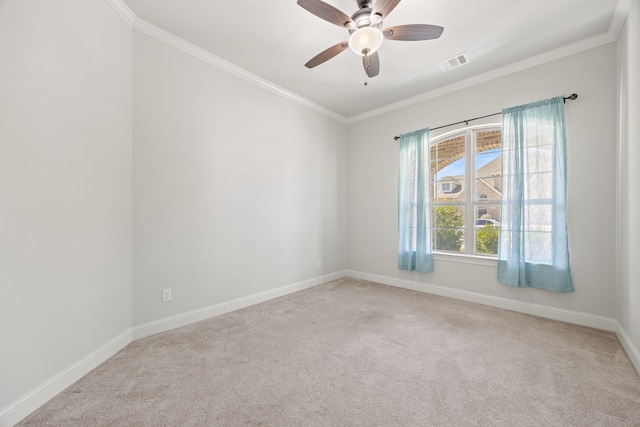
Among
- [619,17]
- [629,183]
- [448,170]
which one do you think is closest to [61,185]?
[448,170]

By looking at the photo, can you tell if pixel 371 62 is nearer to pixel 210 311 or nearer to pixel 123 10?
pixel 123 10

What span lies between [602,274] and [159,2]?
4.77 meters

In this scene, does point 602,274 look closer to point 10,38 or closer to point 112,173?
point 112,173

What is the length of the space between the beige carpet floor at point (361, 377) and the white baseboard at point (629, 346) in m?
0.05

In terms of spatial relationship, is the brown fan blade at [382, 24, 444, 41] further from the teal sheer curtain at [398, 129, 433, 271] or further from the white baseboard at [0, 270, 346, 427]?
the white baseboard at [0, 270, 346, 427]

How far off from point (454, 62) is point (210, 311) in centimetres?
396

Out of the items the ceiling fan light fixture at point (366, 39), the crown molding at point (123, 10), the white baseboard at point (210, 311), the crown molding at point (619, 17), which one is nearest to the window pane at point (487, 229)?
the crown molding at point (619, 17)

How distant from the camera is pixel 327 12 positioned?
73.7 inches

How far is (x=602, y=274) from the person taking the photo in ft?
8.52

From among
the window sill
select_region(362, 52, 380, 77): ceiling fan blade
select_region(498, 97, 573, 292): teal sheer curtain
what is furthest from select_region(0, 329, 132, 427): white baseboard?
select_region(498, 97, 573, 292): teal sheer curtain

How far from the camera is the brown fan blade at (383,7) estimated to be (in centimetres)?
180

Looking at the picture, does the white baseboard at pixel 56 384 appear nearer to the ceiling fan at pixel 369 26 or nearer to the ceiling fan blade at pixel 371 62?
the ceiling fan at pixel 369 26

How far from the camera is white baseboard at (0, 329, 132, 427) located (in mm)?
1396

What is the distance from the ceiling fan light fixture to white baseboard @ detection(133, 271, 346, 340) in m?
2.88
